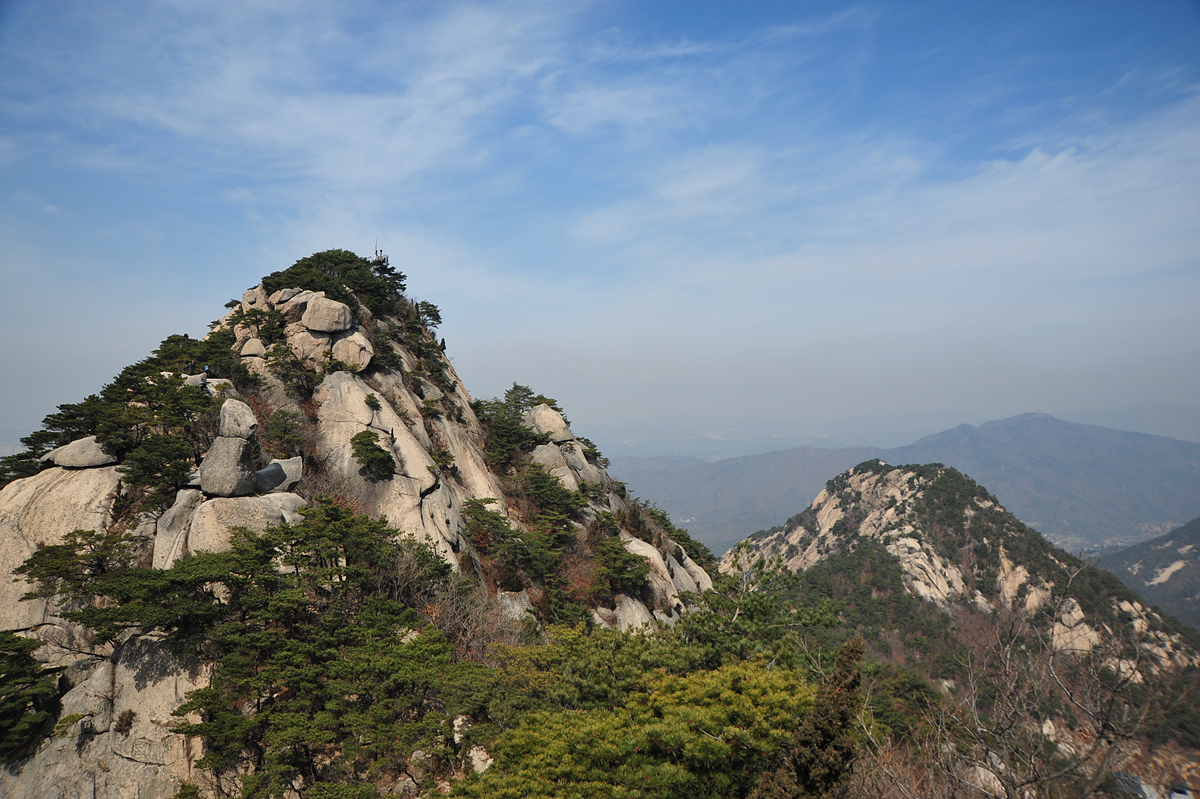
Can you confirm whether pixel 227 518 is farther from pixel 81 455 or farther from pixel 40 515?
pixel 81 455

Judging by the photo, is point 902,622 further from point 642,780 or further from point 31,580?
point 31,580

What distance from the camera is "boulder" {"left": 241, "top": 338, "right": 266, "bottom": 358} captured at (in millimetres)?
26547

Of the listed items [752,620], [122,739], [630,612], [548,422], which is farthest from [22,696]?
[548,422]

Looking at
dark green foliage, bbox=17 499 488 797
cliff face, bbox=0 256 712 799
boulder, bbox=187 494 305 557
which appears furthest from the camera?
boulder, bbox=187 494 305 557

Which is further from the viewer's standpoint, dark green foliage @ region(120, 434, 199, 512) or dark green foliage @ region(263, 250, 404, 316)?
dark green foliage @ region(263, 250, 404, 316)

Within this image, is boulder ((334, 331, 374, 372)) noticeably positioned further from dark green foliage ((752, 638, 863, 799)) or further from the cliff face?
dark green foliage ((752, 638, 863, 799))

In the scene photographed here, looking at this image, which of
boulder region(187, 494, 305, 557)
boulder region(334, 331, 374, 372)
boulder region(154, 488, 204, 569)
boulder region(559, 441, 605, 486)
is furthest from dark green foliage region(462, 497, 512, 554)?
boulder region(154, 488, 204, 569)

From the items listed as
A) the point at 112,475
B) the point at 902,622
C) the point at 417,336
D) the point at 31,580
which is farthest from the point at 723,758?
the point at 902,622

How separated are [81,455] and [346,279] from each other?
16787 mm

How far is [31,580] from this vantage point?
1523 centimetres

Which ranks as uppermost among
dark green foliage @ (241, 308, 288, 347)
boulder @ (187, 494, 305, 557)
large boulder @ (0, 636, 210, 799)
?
dark green foliage @ (241, 308, 288, 347)

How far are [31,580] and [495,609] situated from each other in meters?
13.6

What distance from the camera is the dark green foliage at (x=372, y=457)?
73.9 feet

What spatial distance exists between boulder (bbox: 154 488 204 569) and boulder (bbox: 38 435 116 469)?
11.0 feet
